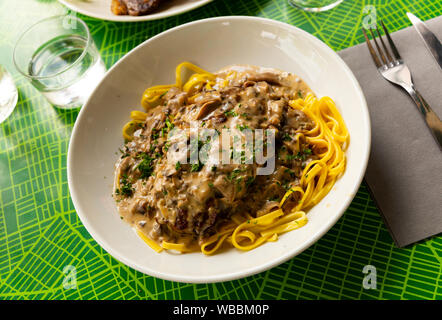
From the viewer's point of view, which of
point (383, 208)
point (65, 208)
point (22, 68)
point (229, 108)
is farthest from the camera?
point (22, 68)

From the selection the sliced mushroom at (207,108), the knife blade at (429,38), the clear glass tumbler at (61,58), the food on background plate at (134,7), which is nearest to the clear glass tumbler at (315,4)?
the knife blade at (429,38)

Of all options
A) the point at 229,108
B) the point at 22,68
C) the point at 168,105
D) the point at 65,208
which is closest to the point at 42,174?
the point at 65,208

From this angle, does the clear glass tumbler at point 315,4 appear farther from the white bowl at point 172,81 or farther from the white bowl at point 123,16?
the white bowl at point 123,16

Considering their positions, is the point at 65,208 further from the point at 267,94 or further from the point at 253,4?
the point at 253,4

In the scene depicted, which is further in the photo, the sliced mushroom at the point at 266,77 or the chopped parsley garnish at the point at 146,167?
the sliced mushroom at the point at 266,77

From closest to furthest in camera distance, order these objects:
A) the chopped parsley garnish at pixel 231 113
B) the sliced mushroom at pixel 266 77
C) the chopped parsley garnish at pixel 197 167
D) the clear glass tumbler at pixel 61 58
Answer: the chopped parsley garnish at pixel 197 167
the chopped parsley garnish at pixel 231 113
the sliced mushroom at pixel 266 77
the clear glass tumbler at pixel 61 58

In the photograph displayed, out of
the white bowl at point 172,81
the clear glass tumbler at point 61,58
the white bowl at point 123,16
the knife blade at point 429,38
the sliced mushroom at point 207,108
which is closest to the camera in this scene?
the white bowl at point 172,81
